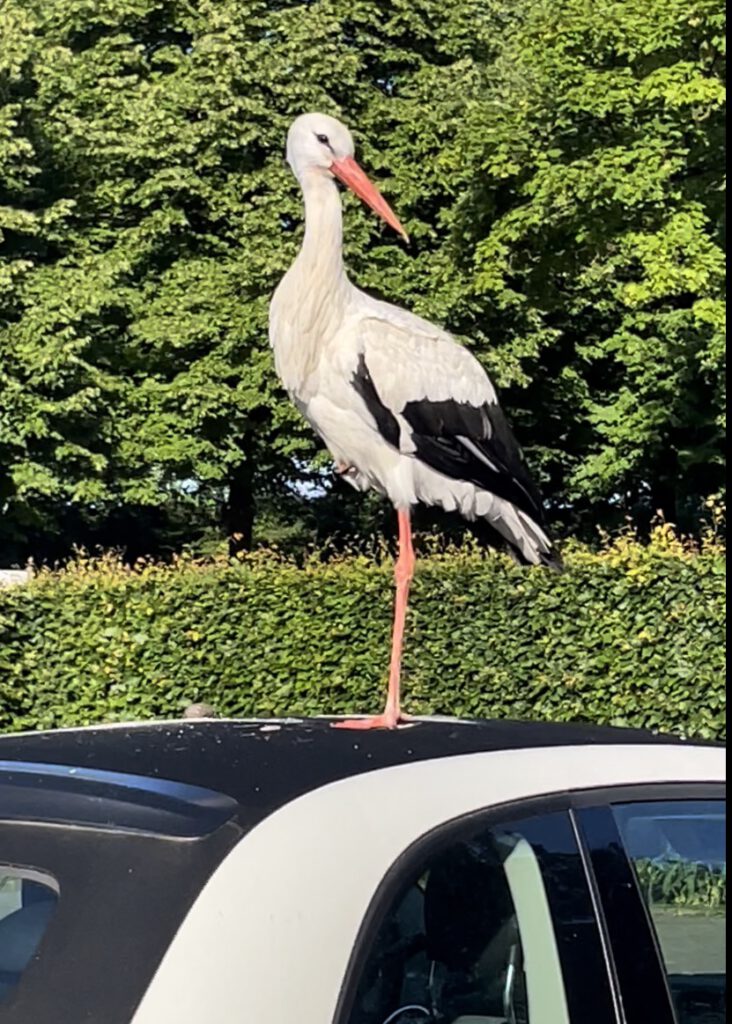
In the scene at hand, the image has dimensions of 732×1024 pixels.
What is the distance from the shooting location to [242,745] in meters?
2.49

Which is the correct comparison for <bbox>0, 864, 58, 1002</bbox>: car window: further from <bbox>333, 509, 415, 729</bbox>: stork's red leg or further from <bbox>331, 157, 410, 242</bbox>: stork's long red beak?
<bbox>331, 157, 410, 242</bbox>: stork's long red beak

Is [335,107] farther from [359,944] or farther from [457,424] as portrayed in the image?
[359,944]

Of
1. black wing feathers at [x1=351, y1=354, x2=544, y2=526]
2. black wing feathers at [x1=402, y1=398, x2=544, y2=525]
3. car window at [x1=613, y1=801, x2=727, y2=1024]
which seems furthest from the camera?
black wing feathers at [x1=402, y1=398, x2=544, y2=525]

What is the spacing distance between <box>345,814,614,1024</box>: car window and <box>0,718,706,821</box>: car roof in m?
0.19

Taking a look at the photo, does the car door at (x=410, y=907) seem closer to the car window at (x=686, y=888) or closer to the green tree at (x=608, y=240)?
the car window at (x=686, y=888)

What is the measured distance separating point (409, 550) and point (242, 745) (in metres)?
3.48

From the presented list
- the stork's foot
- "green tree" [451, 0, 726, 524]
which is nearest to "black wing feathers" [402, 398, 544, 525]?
the stork's foot

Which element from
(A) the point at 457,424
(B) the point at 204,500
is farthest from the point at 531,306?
(A) the point at 457,424

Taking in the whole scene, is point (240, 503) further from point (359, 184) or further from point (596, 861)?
point (596, 861)

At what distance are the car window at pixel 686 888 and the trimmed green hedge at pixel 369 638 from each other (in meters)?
8.06

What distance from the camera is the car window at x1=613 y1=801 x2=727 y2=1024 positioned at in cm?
239

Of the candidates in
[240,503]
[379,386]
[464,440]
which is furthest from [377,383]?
[240,503]

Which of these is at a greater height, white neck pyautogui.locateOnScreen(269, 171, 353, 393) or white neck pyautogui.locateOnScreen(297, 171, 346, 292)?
white neck pyautogui.locateOnScreen(297, 171, 346, 292)

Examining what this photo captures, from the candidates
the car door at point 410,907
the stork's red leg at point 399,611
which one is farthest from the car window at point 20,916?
the stork's red leg at point 399,611
